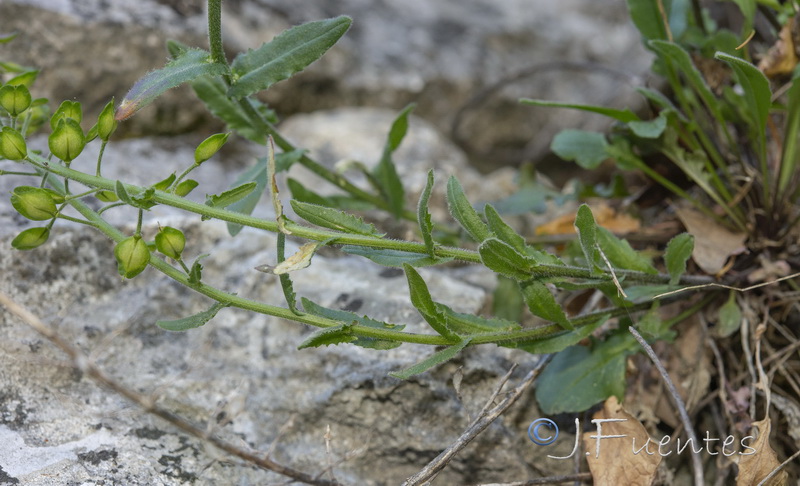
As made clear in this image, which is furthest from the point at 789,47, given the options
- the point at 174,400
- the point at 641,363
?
the point at 174,400

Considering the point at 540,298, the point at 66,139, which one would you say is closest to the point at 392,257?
the point at 540,298

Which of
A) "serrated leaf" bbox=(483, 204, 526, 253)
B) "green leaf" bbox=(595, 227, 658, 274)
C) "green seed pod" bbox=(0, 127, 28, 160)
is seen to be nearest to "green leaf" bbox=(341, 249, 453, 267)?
"serrated leaf" bbox=(483, 204, 526, 253)

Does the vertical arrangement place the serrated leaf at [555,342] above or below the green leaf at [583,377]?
above

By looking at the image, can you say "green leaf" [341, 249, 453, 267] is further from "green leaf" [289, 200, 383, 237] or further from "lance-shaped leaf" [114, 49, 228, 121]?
"lance-shaped leaf" [114, 49, 228, 121]

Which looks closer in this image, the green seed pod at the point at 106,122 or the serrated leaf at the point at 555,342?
the green seed pod at the point at 106,122

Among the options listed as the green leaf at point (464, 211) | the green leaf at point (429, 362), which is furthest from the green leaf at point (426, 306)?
the green leaf at point (464, 211)

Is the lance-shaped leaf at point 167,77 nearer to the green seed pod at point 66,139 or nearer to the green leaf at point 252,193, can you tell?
the green seed pod at point 66,139

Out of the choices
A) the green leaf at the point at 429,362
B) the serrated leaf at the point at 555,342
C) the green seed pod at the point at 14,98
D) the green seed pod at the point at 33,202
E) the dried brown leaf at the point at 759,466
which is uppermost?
the green seed pod at the point at 14,98

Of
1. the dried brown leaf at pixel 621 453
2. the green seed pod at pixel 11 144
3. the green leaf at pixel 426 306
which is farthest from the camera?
the dried brown leaf at pixel 621 453
